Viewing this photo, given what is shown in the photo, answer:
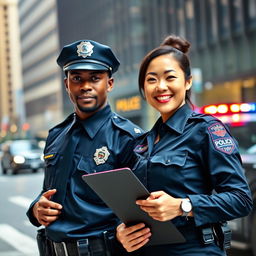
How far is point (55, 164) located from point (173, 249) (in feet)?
2.53

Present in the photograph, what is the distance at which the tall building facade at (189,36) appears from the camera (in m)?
23.6

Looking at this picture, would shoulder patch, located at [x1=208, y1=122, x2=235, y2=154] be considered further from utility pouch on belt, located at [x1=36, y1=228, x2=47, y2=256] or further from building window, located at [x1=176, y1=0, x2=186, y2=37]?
building window, located at [x1=176, y1=0, x2=186, y2=37]

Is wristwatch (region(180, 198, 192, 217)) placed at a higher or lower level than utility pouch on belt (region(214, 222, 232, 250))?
higher

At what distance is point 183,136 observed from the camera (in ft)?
7.04

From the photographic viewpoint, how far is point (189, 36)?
2819cm

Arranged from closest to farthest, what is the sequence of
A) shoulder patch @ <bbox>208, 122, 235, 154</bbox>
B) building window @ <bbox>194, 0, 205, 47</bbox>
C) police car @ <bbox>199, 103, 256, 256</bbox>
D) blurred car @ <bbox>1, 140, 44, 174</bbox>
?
1. shoulder patch @ <bbox>208, 122, 235, 154</bbox>
2. police car @ <bbox>199, 103, 256, 256</bbox>
3. blurred car @ <bbox>1, 140, 44, 174</bbox>
4. building window @ <bbox>194, 0, 205, 47</bbox>

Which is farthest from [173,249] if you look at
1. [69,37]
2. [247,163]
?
[69,37]

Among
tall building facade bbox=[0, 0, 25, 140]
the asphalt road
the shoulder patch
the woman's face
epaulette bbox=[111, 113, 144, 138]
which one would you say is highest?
tall building facade bbox=[0, 0, 25, 140]

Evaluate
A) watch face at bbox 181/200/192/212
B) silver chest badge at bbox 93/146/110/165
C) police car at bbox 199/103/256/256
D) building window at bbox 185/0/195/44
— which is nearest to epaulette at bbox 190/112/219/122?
watch face at bbox 181/200/192/212

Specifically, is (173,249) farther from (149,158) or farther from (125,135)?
(125,135)

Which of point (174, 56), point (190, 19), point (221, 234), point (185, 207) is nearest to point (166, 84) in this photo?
point (174, 56)

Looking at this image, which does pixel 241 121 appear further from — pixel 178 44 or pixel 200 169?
pixel 200 169

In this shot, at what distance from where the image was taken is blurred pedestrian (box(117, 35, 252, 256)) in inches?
78.6

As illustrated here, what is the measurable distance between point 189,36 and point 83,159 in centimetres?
2636
